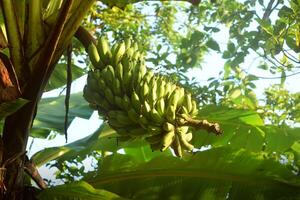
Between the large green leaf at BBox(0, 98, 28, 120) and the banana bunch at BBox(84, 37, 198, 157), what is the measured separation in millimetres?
152

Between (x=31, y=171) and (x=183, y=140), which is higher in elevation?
(x=183, y=140)

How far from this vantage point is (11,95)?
98 cm

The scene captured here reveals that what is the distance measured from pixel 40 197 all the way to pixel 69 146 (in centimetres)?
40

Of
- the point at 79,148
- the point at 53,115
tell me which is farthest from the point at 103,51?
the point at 53,115

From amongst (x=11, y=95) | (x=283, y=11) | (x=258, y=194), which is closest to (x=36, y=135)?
(x=11, y=95)

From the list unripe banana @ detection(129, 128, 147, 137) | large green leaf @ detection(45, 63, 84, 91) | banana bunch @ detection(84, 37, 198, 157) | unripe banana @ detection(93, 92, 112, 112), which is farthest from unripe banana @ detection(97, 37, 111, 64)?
large green leaf @ detection(45, 63, 84, 91)

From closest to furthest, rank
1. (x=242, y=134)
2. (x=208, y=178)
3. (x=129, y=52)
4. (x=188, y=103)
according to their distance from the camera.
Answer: (x=188, y=103) → (x=129, y=52) → (x=208, y=178) → (x=242, y=134)

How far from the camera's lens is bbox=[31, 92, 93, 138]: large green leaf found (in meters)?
1.52

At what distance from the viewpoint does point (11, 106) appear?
962 mm

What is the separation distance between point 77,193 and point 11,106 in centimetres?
30

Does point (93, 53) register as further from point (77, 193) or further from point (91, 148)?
point (91, 148)

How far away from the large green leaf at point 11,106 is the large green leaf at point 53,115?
0.52m

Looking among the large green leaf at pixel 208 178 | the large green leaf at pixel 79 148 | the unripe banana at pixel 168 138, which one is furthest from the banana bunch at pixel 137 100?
the large green leaf at pixel 79 148

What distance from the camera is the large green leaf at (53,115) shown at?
1519 mm
